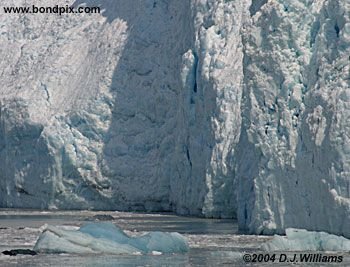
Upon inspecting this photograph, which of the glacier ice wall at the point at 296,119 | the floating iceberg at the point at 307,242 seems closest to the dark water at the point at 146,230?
the floating iceberg at the point at 307,242

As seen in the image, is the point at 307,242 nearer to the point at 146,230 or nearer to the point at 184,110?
the point at 146,230

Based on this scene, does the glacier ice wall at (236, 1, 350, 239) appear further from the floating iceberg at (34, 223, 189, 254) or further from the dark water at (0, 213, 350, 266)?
the floating iceberg at (34, 223, 189, 254)

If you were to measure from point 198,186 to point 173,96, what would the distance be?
4.84m

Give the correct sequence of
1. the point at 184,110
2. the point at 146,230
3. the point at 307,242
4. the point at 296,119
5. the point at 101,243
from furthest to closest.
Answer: the point at 184,110
the point at 146,230
the point at 296,119
the point at 101,243
the point at 307,242

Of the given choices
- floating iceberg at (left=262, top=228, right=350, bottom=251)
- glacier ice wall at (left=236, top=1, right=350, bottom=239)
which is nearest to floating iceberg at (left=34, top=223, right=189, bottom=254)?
floating iceberg at (left=262, top=228, right=350, bottom=251)

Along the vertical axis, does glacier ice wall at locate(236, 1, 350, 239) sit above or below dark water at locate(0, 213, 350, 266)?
above

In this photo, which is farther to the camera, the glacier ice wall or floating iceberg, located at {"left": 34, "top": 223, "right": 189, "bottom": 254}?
the glacier ice wall

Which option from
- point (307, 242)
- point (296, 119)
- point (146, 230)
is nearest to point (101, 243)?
point (307, 242)

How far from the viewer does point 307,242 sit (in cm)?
1778

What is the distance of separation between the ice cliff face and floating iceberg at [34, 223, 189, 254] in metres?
2.59

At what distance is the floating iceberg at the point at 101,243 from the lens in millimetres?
17859

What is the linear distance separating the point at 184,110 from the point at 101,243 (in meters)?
12.2

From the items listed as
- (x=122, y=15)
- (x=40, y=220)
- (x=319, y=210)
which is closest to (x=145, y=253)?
(x=319, y=210)

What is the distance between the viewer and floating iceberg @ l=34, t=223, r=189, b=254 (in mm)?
17859
